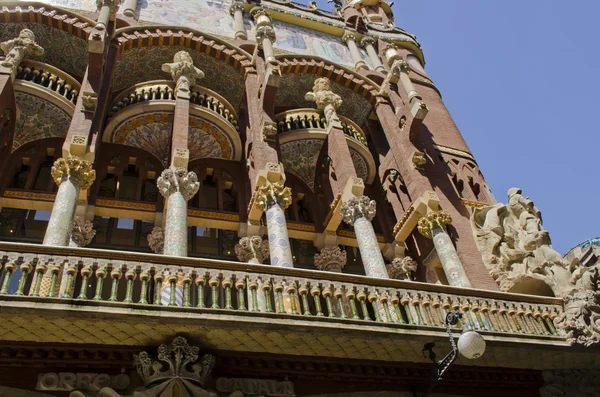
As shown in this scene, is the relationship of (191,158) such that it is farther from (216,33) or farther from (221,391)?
(221,391)

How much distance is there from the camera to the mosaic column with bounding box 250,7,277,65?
48.7 ft

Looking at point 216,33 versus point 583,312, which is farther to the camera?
point 216,33

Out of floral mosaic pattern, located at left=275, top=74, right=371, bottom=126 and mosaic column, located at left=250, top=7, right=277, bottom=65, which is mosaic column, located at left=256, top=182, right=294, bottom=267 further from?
floral mosaic pattern, located at left=275, top=74, right=371, bottom=126

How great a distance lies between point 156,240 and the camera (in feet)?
41.6

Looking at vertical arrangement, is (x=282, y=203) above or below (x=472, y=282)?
above

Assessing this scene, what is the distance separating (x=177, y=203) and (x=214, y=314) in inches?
154

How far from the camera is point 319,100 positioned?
51.3ft

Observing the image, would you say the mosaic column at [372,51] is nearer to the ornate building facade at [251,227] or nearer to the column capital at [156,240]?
the ornate building facade at [251,227]

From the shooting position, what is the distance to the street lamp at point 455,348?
23.6ft

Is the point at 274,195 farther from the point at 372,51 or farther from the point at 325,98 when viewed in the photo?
the point at 372,51

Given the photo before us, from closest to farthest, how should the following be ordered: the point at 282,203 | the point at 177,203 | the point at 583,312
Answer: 1. the point at 583,312
2. the point at 177,203
3. the point at 282,203

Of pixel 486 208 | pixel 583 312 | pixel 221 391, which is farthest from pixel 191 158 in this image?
pixel 583 312

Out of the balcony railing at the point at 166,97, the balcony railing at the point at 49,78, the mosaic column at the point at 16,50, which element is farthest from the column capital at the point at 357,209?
the mosaic column at the point at 16,50

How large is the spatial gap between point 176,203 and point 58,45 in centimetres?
701
